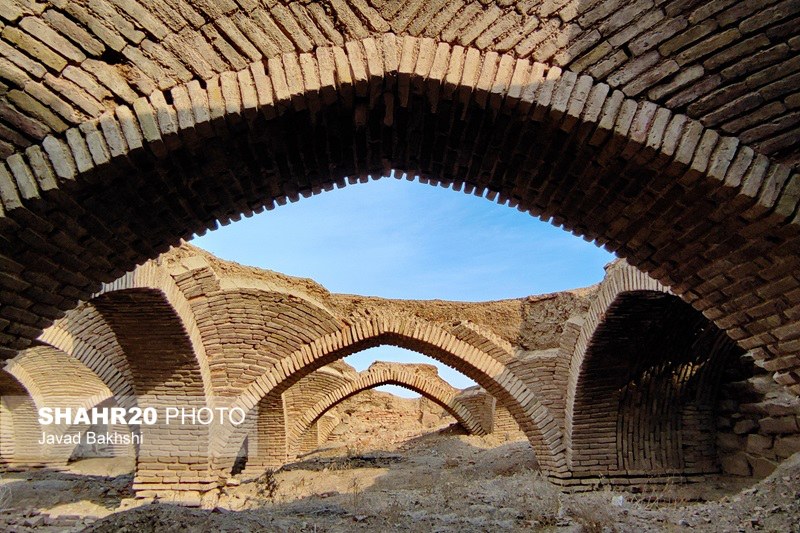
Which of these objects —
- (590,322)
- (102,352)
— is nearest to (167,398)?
(102,352)

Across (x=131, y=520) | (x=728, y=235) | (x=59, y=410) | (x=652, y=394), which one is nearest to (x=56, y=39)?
(x=728, y=235)

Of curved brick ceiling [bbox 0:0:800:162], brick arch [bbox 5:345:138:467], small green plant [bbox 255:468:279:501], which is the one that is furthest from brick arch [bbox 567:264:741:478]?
brick arch [bbox 5:345:138:467]

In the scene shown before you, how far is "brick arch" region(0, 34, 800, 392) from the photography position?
2432 mm

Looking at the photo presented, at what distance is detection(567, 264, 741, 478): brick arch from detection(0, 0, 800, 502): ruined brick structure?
15.1ft

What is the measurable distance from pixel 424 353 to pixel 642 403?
13.2ft

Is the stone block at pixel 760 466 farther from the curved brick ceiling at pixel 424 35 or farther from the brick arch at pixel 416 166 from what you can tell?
the curved brick ceiling at pixel 424 35

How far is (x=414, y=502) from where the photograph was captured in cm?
675

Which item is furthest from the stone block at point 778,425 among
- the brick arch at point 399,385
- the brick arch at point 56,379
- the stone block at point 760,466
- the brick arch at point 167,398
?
the brick arch at point 56,379

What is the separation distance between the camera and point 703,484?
7.70 metres

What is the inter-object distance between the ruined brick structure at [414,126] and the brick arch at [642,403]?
459cm

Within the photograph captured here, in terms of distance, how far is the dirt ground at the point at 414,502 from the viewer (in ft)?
13.9

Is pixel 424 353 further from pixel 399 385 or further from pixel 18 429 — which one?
pixel 18 429

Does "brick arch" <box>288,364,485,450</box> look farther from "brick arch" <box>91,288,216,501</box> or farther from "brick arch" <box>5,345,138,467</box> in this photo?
"brick arch" <box>91,288,216,501</box>

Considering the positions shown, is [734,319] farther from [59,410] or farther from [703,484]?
[59,410]
